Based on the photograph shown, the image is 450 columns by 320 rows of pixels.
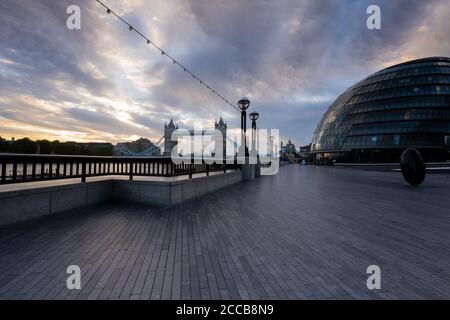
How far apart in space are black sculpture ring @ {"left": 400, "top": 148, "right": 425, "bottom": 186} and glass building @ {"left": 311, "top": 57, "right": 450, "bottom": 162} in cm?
4627

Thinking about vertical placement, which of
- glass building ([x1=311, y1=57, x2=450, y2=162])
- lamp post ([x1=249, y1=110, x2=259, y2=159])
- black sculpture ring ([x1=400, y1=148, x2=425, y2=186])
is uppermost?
glass building ([x1=311, y1=57, x2=450, y2=162])

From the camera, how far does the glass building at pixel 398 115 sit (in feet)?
162

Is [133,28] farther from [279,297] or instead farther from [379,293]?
[379,293]

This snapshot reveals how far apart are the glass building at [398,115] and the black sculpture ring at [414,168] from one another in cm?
4627

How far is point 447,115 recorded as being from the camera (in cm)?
4934

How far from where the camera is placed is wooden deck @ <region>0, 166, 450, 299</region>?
266cm

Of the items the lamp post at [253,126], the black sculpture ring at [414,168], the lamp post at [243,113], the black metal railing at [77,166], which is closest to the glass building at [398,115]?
the black sculpture ring at [414,168]

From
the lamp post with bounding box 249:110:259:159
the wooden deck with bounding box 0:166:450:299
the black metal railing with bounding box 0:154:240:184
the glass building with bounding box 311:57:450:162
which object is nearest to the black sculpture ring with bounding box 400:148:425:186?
the wooden deck with bounding box 0:166:450:299

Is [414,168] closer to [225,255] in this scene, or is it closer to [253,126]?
[253,126]

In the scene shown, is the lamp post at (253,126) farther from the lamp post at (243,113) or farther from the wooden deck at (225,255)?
the wooden deck at (225,255)

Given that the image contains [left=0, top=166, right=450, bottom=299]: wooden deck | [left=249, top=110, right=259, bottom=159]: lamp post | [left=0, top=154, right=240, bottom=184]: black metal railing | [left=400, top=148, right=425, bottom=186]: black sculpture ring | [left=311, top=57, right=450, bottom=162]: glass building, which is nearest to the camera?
[left=0, top=166, right=450, bottom=299]: wooden deck

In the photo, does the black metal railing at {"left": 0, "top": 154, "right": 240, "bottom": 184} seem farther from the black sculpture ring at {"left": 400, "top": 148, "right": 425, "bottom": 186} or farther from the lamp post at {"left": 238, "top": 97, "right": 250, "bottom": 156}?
the black sculpture ring at {"left": 400, "top": 148, "right": 425, "bottom": 186}

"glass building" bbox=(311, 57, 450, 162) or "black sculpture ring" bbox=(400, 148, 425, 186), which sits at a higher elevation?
"glass building" bbox=(311, 57, 450, 162)

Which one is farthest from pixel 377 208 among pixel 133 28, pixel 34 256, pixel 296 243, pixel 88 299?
pixel 133 28
